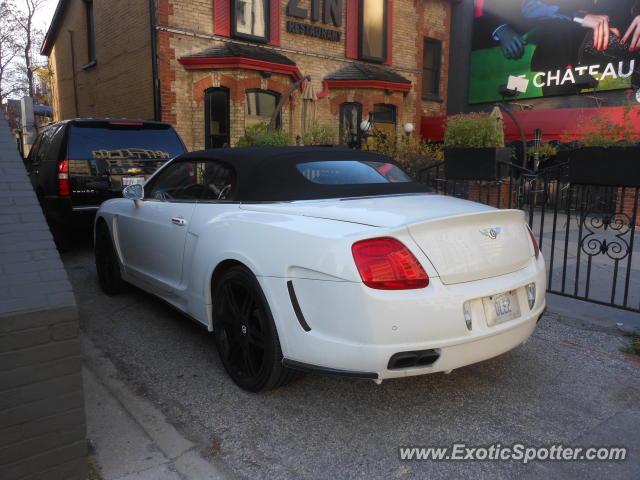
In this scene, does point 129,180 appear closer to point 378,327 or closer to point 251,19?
point 378,327

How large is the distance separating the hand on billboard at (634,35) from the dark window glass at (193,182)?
631 inches

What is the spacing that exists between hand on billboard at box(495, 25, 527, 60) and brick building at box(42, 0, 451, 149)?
236 cm

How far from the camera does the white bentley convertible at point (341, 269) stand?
261cm

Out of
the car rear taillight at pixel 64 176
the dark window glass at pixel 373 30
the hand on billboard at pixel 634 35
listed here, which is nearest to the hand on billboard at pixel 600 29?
the hand on billboard at pixel 634 35

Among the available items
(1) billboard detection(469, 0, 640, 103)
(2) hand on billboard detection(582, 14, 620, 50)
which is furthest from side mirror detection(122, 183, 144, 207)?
(2) hand on billboard detection(582, 14, 620, 50)

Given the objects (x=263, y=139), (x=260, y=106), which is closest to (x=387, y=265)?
(x=263, y=139)

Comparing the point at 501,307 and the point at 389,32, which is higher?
the point at 389,32

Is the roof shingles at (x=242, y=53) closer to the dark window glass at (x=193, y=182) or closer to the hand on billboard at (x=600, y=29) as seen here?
the hand on billboard at (x=600, y=29)

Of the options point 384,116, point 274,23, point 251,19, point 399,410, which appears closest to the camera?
point 399,410

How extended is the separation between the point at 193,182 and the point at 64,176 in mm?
3371

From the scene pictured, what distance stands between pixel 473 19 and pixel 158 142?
54.5ft

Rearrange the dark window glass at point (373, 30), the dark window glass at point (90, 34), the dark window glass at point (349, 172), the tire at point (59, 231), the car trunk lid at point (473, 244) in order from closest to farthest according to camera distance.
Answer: the car trunk lid at point (473, 244), the dark window glass at point (349, 172), the tire at point (59, 231), the dark window glass at point (373, 30), the dark window glass at point (90, 34)

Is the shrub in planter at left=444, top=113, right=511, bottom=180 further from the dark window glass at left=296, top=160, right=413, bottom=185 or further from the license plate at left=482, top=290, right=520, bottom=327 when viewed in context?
the license plate at left=482, top=290, right=520, bottom=327

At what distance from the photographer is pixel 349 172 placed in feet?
12.6
